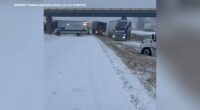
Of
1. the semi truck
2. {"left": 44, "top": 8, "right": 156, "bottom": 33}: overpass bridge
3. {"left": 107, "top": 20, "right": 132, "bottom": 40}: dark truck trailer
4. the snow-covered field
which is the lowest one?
the snow-covered field

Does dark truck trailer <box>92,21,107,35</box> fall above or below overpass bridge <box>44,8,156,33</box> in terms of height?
below

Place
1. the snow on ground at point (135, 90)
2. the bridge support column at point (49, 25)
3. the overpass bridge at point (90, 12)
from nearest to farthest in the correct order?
the overpass bridge at point (90, 12)
the bridge support column at point (49, 25)
the snow on ground at point (135, 90)

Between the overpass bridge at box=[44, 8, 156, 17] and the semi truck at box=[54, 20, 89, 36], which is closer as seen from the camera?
the overpass bridge at box=[44, 8, 156, 17]

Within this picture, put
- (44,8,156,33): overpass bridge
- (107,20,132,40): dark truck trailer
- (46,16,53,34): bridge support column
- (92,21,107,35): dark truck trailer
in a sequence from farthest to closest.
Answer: (107,20,132,40): dark truck trailer
(92,21,107,35): dark truck trailer
(46,16,53,34): bridge support column
(44,8,156,33): overpass bridge

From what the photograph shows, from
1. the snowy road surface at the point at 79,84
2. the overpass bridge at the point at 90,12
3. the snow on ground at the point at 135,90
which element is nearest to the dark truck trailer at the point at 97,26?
the snowy road surface at the point at 79,84

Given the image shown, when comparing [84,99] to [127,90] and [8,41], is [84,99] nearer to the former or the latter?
[127,90]

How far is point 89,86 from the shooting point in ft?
15.9

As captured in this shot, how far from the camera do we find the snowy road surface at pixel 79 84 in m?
3.81

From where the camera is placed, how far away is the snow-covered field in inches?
150

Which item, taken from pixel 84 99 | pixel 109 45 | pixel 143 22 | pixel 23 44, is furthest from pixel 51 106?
pixel 109 45

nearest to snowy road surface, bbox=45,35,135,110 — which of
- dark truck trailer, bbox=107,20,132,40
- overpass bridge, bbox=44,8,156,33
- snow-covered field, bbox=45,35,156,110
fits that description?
snow-covered field, bbox=45,35,156,110

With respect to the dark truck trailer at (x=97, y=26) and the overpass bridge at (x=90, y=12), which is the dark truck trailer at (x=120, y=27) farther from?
the overpass bridge at (x=90, y=12)

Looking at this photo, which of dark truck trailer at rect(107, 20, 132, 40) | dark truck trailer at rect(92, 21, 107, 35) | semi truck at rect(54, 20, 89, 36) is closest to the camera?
semi truck at rect(54, 20, 89, 36)

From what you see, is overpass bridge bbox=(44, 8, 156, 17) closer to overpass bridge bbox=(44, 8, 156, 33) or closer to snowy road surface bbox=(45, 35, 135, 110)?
overpass bridge bbox=(44, 8, 156, 33)
